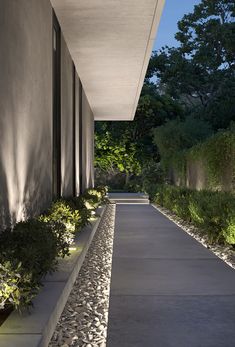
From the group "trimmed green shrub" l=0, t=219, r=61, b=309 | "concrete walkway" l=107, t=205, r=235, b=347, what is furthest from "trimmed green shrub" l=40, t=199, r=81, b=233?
"trimmed green shrub" l=0, t=219, r=61, b=309

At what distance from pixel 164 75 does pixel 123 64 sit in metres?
26.0

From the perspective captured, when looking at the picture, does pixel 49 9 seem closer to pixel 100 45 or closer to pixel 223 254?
pixel 100 45

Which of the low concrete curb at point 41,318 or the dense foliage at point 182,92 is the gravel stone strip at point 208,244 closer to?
the low concrete curb at point 41,318

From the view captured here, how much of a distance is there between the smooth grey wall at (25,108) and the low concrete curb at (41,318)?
0.95m

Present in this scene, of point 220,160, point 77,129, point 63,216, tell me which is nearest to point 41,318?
point 63,216

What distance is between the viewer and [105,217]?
55.5 ft

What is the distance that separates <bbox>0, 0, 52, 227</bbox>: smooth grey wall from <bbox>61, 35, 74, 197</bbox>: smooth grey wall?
2.10 meters

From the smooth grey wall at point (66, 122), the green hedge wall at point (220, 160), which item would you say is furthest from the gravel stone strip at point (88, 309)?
the green hedge wall at point (220, 160)

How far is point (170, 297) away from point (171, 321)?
3.04ft

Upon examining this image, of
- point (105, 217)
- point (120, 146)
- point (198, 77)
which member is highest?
point (198, 77)

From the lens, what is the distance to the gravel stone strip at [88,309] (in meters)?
4.48

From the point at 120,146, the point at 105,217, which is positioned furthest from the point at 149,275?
the point at 120,146

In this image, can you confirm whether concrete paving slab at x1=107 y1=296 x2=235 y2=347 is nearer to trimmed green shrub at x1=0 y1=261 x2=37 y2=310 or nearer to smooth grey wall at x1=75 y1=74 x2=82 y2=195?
trimmed green shrub at x1=0 y1=261 x2=37 y2=310

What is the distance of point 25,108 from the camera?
282 inches
